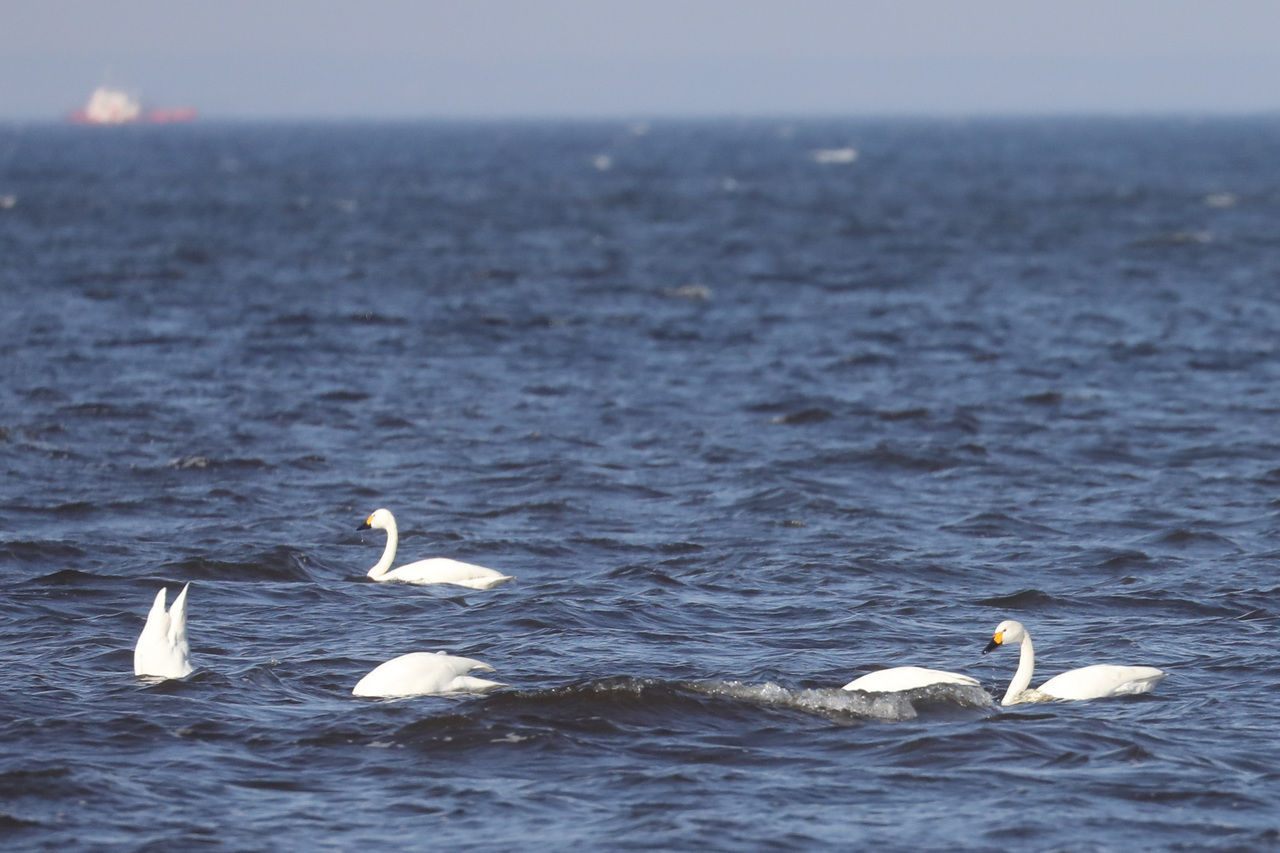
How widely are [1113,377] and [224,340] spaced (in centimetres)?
1539

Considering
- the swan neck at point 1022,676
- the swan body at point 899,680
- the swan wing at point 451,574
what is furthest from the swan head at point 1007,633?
the swan wing at point 451,574

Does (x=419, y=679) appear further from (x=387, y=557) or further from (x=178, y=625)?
(x=387, y=557)

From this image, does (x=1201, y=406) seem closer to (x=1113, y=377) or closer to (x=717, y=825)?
(x=1113, y=377)

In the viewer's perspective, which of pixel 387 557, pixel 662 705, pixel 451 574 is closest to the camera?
pixel 662 705

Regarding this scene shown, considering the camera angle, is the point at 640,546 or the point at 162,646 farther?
the point at 640,546

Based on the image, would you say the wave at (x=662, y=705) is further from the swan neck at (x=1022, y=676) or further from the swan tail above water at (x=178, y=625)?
the swan tail above water at (x=178, y=625)

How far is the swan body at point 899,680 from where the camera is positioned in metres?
12.0

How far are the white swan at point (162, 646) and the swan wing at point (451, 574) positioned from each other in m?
3.48

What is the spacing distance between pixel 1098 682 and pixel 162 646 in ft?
22.1

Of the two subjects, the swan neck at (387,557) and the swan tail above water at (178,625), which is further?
the swan neck at (387,557)

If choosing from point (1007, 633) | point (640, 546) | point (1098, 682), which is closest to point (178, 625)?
→ point (640, 546)

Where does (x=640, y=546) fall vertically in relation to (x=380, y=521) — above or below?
below

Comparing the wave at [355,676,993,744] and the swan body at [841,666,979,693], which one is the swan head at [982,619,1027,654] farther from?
the swan body at [841,666,979,693]

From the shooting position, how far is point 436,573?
15.8 metres
